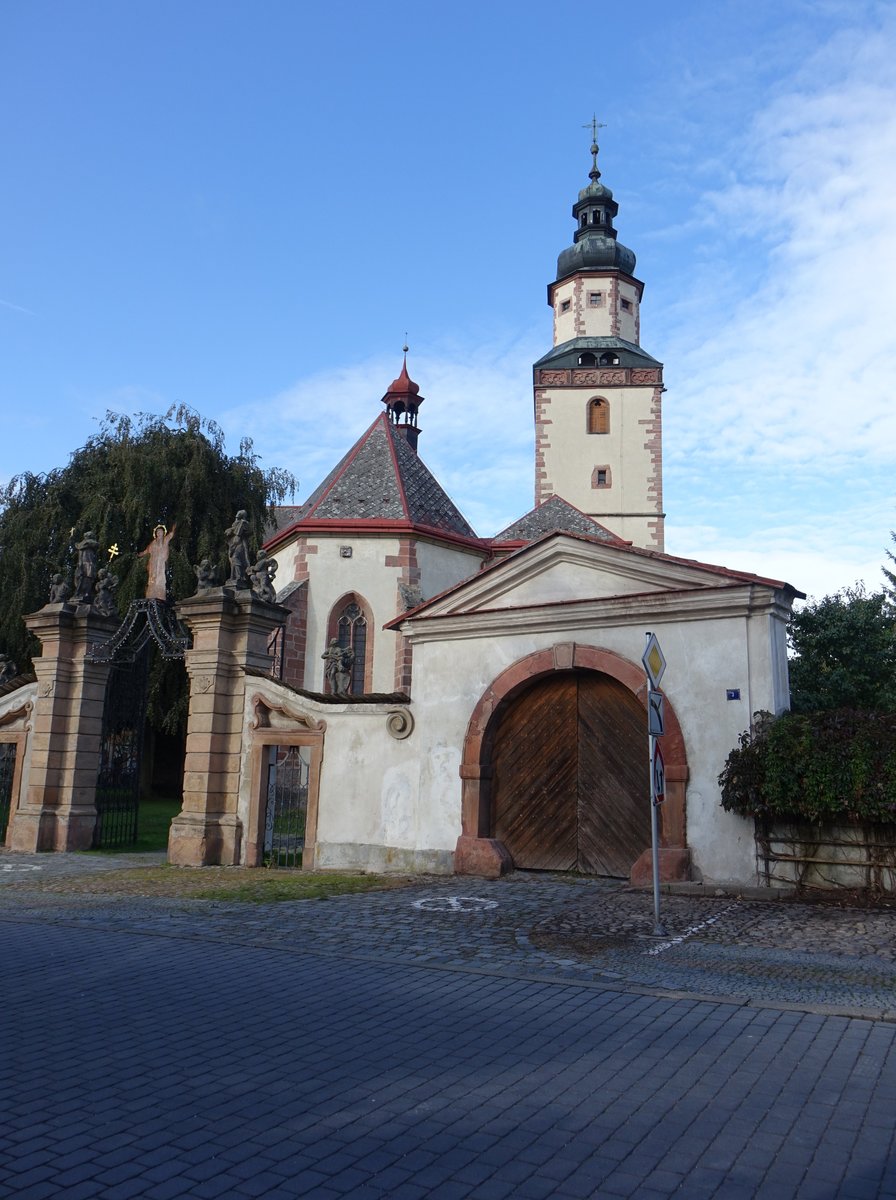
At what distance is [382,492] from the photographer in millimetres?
25953

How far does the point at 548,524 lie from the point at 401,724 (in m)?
15.8

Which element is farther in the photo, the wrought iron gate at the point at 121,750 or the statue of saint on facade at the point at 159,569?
the wrought iron gate at the point at 121,750

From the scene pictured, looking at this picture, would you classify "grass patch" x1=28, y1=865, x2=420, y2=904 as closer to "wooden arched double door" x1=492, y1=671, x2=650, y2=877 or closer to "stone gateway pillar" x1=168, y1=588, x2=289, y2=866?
"stone gateway pillar" x1=168, y1=588, x2=289, y2=866

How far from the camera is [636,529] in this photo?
38.8 meters

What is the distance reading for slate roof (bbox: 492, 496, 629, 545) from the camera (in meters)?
27.9

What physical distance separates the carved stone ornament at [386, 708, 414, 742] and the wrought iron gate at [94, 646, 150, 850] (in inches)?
224

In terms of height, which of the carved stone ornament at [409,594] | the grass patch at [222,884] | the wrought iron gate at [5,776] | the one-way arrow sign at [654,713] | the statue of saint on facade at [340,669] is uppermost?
the carved stone ornament at [409,594]

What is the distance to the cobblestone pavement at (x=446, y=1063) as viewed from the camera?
3738 millimetres

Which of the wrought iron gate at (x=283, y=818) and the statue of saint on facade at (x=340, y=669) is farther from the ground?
the statue of saint on facade at (x=340, y=669)

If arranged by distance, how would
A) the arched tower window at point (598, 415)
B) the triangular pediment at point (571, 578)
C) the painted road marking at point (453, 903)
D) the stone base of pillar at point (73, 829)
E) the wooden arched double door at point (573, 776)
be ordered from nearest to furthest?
the painted road marking at point (453, 903)
the triangular pediment at point (571, 578)
the wooden arched double door at point (573, 776)
the stone base of pillar at point (73, 829)
the arched tower window at point (598, 415)

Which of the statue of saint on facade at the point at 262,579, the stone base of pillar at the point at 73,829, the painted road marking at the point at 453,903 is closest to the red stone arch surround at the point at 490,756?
the painted road marking at the point at 453,903

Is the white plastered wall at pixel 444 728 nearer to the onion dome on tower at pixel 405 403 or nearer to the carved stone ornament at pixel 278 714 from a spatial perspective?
the carved stone ornament at pixel 278 714

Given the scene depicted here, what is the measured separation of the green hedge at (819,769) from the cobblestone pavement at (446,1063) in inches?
53.1

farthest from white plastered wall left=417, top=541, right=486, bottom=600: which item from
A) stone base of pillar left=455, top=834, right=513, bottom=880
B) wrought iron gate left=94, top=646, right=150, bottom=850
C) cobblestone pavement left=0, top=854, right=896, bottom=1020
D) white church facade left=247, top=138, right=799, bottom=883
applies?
cobblestone pavement left=0, top=854, right=896, bottom=1020
